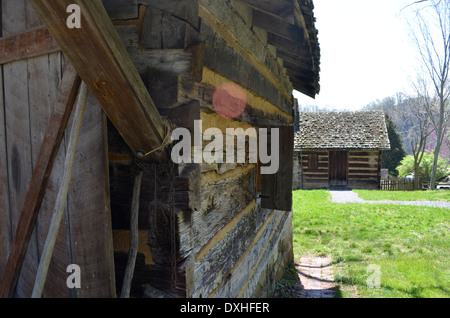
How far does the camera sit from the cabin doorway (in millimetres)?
19250

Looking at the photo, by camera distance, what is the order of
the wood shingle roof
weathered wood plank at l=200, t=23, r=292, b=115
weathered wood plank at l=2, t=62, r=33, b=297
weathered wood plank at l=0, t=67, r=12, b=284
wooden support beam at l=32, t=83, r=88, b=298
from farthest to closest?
1. the wood shingle roof
2. weathered wood plank at l=200, t=23, r=292, b=115
3. weathered wood plank at l=0, t=67, r=12, b=284
4. weathered wood plank at l=2, t=62, r=33, b=297
5. wooden support beam at l=32, t=83, r=88, b=298

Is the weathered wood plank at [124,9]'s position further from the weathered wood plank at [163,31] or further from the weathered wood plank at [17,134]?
the weathered wood plank at [17,134]

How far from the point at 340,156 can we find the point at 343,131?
1675 millimetres

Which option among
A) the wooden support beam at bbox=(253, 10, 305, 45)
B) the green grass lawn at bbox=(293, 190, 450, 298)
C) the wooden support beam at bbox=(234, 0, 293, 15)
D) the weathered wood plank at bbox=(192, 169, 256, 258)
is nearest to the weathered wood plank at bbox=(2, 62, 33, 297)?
the weathered wood plank at bbox=(192, 169, 256, 258)

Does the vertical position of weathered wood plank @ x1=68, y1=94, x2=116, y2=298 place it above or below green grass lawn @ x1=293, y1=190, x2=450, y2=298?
above

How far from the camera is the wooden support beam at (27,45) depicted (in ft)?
5.03

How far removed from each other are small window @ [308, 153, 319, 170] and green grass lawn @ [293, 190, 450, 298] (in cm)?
750

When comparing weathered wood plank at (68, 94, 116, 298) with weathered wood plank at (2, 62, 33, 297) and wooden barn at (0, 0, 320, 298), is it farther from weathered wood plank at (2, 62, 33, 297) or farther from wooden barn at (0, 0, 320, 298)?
weathered wood plank at (2, 62, 33, 297)

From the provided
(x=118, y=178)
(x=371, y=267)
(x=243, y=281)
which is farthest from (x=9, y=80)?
(x=371, y=267)

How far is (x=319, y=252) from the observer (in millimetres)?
7074

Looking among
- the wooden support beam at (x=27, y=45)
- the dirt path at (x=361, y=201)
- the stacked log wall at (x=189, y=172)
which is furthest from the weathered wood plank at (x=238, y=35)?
the dirt path at (x=361, y=201)

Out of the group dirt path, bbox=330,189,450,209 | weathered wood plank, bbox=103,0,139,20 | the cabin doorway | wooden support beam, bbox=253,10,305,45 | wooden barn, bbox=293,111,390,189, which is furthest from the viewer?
the cabin doorway

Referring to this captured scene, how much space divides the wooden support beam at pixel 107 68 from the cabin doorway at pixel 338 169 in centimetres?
1917
